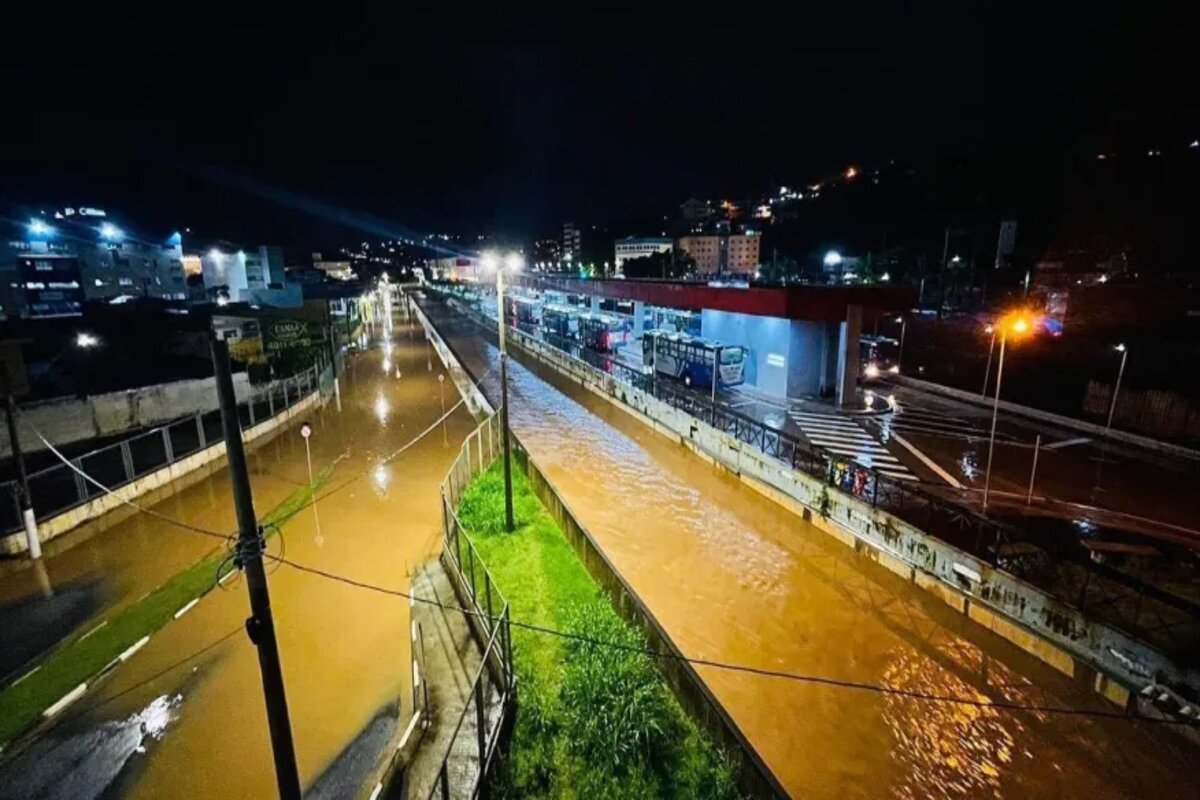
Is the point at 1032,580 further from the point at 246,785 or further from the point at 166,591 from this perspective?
the point at 166,591

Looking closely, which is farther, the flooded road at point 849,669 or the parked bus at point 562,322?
the parked bus at point 562,322

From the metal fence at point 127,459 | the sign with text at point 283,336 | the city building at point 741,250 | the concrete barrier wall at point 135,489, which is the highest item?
the city building at point 741,250

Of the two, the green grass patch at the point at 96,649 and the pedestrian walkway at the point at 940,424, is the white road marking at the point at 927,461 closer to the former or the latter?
the pedestrian walkway at the point at 940,424

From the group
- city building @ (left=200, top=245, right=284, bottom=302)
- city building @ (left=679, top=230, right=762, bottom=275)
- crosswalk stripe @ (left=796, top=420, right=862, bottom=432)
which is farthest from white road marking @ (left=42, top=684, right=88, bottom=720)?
city building @ (left=679, top=230, right=762, bottom=275)

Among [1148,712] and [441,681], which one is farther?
[441,681]

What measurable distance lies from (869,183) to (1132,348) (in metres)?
77.1

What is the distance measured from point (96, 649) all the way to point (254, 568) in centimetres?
908

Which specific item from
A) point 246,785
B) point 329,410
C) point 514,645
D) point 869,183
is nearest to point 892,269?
point 869,183

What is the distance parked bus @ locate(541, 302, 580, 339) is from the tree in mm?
22720

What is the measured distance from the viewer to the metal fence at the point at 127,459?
1493cm

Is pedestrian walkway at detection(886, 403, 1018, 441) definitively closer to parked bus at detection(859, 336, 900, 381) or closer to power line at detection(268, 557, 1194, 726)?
parked bus at detection(859, 336, 900, 381)

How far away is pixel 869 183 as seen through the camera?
93.8 meters

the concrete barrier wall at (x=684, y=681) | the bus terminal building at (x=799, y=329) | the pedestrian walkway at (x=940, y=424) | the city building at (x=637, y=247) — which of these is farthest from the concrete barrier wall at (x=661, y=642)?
the city building at (x=637, y=247)

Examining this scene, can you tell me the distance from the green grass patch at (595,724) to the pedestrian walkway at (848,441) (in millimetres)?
9729
